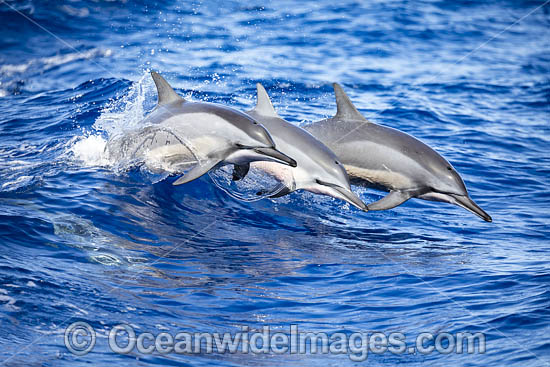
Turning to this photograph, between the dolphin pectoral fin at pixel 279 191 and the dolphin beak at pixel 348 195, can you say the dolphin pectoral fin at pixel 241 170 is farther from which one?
the dolphin beak at pixel 348 195

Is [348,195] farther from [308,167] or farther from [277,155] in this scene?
[277,155]

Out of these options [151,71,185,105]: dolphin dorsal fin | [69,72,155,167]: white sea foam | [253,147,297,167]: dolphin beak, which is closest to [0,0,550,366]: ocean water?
[69,72,155,167]: white sea foam

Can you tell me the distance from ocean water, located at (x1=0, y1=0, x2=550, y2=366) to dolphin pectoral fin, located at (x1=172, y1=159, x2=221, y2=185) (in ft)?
2.95

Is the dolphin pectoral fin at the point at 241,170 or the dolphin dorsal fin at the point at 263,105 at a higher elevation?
the dolphin dorsal fin at the point at 263,105

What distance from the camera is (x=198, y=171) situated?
290 inches

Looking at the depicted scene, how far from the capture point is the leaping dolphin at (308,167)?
23.8ft

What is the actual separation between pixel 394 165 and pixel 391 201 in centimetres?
41

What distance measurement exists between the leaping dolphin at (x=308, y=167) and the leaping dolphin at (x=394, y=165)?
382 millimetres

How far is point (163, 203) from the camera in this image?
9.11m

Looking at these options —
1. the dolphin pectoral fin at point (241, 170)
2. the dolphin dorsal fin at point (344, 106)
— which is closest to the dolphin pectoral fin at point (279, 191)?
the dolphin pectoral fin at point (241, 170)

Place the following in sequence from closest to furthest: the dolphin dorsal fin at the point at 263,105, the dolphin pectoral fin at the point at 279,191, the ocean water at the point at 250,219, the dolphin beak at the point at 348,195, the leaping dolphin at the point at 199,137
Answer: the ocean water at the point at 250,219 < the dolphin beak at the point at 348,195 < the leaping dolphin at the point at 199,137 < the dolphin pectoral fin at the point at 279,191 < the dolphin dorsal fin at the point at 263,105

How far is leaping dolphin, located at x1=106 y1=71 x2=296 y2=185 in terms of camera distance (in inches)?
286

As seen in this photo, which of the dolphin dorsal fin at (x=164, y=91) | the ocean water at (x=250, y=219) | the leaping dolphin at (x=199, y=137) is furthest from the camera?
the dolphin dorsal fin at (x=164, y=91)

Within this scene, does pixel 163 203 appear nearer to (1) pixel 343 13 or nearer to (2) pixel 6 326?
(2) pixel 6 326
